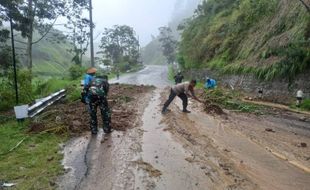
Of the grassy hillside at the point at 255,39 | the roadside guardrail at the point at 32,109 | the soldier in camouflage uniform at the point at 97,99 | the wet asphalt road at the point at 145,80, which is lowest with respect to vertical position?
the wet asphalt road at the point at 145,80

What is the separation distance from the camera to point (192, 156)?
8125mm

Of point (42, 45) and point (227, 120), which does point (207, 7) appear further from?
point (42, 45)

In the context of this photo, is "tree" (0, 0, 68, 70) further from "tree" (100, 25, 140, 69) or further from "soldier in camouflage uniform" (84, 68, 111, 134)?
"tree" (100, 25, 140, 69)

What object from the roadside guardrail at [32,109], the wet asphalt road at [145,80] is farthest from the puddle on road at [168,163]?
the wet asphalt road at [145,80]

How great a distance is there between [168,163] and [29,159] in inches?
119

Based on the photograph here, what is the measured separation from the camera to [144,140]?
9773 millimetres

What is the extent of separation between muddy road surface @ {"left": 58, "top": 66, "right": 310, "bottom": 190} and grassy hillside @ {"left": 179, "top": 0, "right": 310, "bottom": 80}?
20.0 ft

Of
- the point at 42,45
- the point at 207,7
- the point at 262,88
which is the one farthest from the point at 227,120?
the point at 42,45

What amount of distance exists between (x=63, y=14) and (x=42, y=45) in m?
97.3

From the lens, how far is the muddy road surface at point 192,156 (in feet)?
21.4

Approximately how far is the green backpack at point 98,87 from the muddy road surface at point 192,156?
46.3 inches

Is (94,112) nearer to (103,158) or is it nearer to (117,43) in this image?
(103,158)

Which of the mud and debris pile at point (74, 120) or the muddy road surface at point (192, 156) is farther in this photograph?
the mud and debris pile at point (74, 120)

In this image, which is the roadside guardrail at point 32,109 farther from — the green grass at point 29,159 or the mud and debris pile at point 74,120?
the green grass at point 29,159
